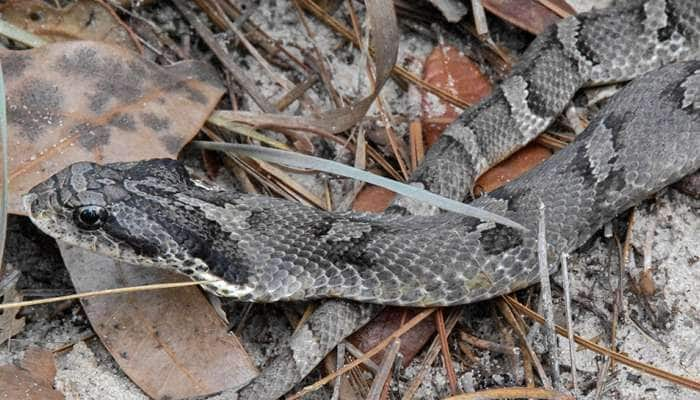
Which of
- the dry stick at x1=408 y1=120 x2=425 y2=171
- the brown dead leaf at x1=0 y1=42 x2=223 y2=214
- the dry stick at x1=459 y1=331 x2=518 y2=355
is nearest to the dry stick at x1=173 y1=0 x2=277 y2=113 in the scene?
the brown dead leaf at x1=0 y1=42 x2=223 y2=214

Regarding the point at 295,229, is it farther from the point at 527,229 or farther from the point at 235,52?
the point at 235,52

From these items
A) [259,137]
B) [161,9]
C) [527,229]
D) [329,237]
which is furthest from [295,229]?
[161,9]

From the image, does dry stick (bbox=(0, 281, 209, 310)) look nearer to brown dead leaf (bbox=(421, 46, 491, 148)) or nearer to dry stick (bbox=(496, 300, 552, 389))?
dry stick (bbox=(496, 300, 552, 389))

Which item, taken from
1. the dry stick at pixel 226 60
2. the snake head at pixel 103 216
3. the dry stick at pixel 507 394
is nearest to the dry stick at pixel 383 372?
the dry stick at pixel 507 394

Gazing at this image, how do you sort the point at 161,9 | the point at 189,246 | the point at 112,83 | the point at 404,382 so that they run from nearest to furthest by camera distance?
the point at 189,246 < the point at 404,382 < the point at 112,83 < the point at 161,9

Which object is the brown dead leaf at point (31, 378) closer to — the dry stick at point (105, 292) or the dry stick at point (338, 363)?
the dry stick at point (105, 292)
